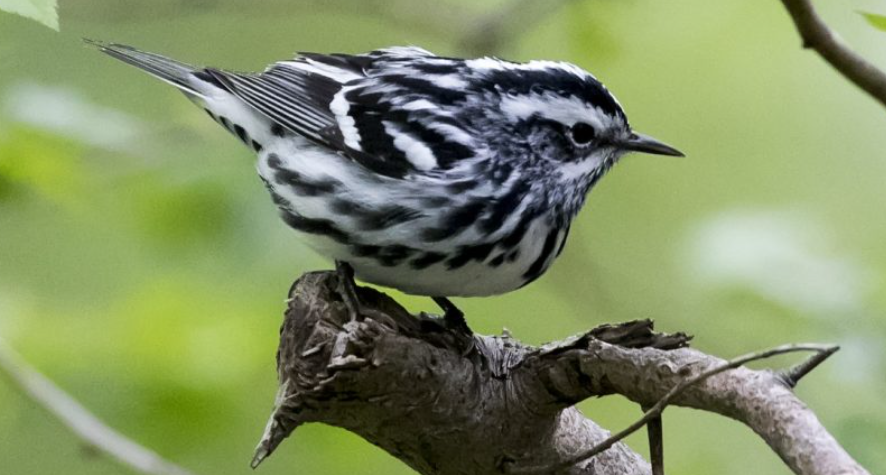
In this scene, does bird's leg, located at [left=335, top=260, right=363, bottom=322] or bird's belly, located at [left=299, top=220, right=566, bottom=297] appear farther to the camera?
bird's belly, located at [left=299, top=220, right=566, bottom=297]

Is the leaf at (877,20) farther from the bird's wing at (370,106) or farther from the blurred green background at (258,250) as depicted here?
the blurred green background at (258,250)

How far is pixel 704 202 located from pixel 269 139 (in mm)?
1742

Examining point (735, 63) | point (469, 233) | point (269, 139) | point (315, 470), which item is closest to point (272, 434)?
point (469, 233)

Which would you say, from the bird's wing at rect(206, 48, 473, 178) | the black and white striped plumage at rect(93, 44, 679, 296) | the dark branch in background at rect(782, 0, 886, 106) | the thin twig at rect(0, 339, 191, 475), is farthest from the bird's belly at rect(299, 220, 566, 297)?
the dark branch in background at rect(782, 0, 886, 106)

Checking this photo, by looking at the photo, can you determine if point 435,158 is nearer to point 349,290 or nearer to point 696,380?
point 349,290

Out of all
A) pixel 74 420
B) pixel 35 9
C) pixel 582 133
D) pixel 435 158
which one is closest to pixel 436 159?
pixel 435 158

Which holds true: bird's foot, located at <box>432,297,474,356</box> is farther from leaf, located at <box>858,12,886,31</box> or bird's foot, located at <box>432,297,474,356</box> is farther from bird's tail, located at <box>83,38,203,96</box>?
leaf, located at <box>858,12,886,31</box>

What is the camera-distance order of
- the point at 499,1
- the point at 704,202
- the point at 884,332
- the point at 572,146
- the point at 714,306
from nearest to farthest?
1. the point at 572,146
2. the point at 884,332
3. the point at 714,306
4. the point at 499,1
5. the point at 704,202

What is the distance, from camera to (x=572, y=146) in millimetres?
2113

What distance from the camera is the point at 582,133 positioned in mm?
2113

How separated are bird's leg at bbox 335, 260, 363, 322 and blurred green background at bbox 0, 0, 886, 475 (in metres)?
0.78

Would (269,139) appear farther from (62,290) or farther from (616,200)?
(616,200)

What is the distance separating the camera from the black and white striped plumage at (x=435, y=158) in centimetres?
190

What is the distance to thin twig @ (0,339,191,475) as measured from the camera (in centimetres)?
234
